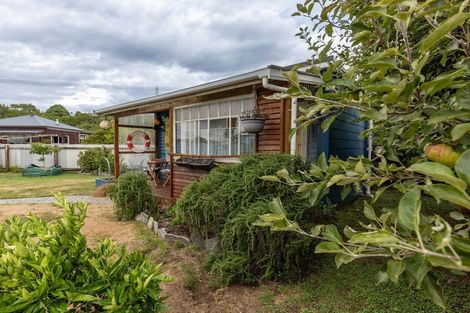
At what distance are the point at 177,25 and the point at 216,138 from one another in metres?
7.53

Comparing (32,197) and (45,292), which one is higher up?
(45,292)

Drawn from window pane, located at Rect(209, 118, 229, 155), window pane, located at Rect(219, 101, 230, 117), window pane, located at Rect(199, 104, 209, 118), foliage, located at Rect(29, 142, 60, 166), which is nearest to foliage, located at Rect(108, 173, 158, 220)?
window pane, located at Rect(209, 118, 229, 155)

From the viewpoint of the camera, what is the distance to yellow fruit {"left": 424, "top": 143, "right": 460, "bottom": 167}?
846mm

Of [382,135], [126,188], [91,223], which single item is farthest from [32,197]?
[382,135]

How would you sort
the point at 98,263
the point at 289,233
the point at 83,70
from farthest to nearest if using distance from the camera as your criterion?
the point at 83,70 < the point at 289,233 < the point at 98,263

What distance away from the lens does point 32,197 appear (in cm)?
815

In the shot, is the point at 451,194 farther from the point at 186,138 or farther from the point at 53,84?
the point at 53,84

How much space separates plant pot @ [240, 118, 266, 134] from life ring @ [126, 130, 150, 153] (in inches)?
230

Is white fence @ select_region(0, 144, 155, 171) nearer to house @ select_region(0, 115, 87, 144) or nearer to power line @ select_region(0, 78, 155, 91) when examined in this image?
house @ select_region(0, 115, 87, 144)

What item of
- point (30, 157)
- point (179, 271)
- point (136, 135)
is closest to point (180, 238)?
point (179, 271)

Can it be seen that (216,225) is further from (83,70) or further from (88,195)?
(83,70)

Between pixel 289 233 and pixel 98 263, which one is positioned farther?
pixel 289 233

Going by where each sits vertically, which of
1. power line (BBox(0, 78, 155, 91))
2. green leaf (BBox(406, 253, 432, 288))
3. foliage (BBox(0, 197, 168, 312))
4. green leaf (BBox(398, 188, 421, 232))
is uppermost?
power line (BBox(0, 78, 155, 91))

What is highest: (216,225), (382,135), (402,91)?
(402,91)
